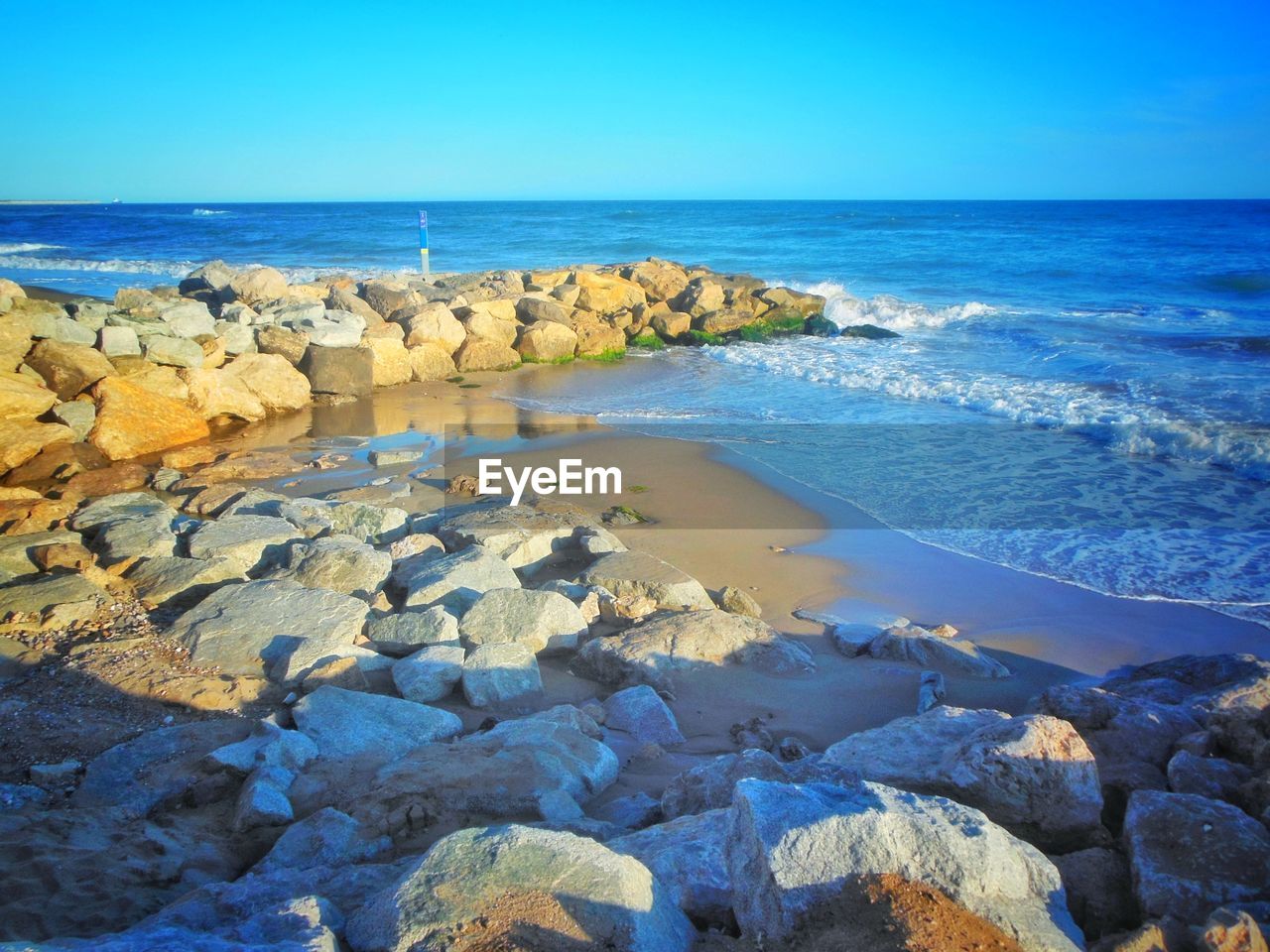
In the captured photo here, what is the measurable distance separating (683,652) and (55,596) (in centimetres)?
351

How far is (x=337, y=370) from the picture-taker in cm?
1166

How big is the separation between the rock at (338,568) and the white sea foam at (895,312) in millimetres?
15778

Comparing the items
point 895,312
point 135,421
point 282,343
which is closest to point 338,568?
point 135,421

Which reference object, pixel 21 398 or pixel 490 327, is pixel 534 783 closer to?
pixel 21 398

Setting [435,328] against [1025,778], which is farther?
[435,328]

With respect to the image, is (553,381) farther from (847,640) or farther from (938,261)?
(938,261)

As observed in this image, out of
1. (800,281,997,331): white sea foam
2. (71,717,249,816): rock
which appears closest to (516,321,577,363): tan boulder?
(800,281,997,331): white sea foam

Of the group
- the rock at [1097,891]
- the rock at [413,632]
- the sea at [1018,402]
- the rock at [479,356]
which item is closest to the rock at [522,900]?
the rock at [1097,891]

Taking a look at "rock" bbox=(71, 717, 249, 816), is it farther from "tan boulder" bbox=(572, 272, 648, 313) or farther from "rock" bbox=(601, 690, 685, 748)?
"tan boulder" bbox=(572, 272, 648, 313)

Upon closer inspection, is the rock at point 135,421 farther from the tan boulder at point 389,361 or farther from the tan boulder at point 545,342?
the tan boulder at point 545,342

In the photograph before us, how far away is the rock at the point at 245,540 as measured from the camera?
5695 mm

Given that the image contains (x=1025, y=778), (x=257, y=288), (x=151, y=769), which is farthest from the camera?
(x=257, y=288)

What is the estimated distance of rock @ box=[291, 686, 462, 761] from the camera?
3.76 meters

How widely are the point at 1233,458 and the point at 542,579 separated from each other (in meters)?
7.18
